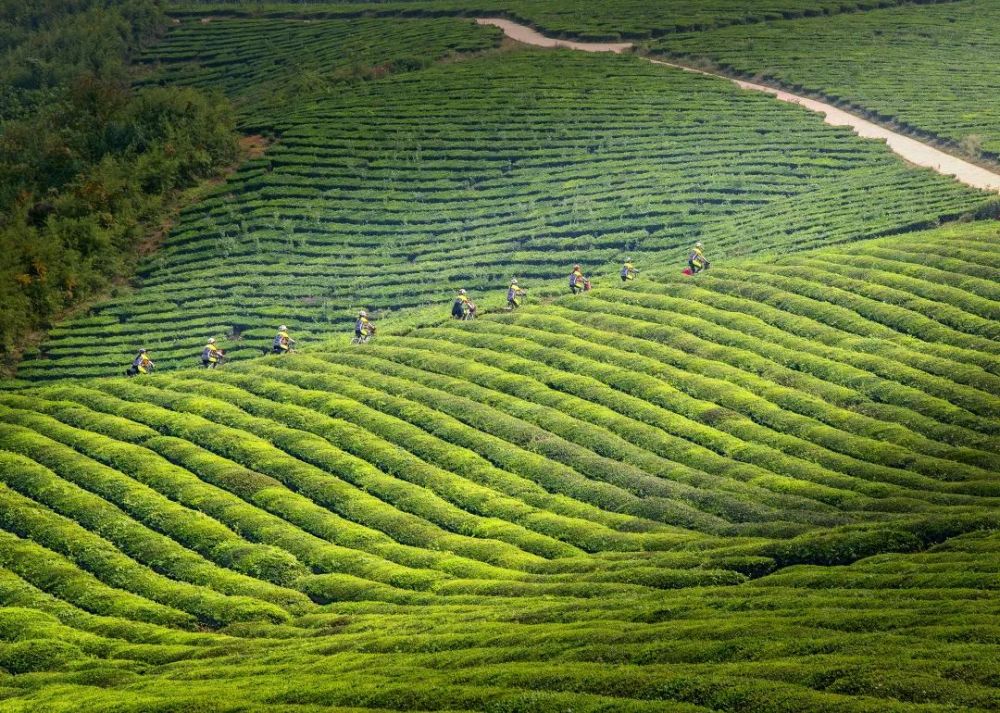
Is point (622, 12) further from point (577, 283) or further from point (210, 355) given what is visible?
point (210, 355)

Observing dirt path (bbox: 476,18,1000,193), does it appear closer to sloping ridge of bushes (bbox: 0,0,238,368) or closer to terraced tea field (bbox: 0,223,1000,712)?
terraced tea field (bbox: 0,223,1000,712)

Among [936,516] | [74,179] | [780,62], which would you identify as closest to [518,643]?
[936,516]

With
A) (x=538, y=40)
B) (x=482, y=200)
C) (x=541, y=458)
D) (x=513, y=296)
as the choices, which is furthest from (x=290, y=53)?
(x=541, y=458)

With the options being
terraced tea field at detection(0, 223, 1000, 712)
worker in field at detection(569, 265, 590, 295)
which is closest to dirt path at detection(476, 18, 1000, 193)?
terraced tea field at detection(0, 223, 1000, 712)

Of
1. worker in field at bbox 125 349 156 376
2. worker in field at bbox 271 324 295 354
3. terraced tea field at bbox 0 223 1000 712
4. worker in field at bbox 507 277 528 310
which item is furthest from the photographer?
worker in field at bbox 507 277 528 310

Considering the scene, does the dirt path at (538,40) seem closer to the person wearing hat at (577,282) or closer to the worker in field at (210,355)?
the person wearing hat at (577,282)

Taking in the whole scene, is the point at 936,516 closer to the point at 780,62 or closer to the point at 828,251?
the point at 828,251
